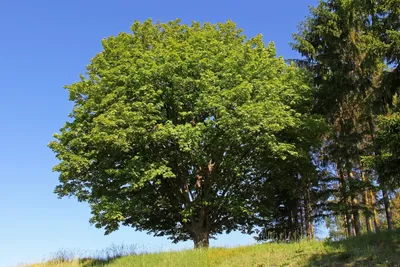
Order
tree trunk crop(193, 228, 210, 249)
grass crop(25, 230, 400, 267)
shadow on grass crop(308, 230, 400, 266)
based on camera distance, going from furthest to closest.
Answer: tree trunk crop(193, 228, 210, 249) → grass crop(25, 230, 400, 267) → shadow on grass crop(308, 230, 400, 266)

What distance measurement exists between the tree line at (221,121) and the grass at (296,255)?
11.3 feet

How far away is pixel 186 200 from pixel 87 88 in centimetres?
768

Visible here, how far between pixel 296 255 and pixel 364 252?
204 cm

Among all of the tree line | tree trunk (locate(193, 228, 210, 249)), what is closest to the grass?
the tree line

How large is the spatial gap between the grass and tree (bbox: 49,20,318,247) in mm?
3664

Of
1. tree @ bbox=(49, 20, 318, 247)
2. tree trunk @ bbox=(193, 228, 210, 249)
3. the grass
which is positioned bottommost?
the grass

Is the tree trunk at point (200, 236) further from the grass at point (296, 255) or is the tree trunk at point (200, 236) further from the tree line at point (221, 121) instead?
the grass at point (296, 255)

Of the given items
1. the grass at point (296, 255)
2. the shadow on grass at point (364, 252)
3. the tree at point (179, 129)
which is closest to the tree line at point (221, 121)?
the tree at point (179, 129)

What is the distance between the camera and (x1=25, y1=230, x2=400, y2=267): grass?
10797 mm

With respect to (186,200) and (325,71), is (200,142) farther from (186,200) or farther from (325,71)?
(325,71)

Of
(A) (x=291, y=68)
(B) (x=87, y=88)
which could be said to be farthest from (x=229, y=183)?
(B) (x=87, y=88)

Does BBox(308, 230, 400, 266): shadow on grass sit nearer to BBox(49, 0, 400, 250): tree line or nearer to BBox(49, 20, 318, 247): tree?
BBox(49, 0, 400, 250): tree line

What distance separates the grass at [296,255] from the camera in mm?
10797

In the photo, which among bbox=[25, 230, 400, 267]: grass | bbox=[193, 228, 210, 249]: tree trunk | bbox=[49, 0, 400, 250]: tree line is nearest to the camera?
bbox=[25, 230, 400, 267]: grass
